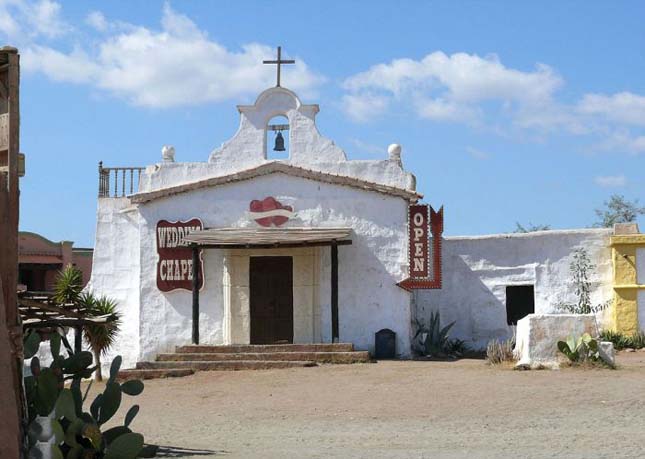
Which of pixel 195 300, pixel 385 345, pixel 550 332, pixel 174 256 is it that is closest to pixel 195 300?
pixel 195 300

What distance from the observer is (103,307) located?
70.0 feet

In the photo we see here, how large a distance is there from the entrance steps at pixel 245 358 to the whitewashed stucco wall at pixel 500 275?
14.3ft

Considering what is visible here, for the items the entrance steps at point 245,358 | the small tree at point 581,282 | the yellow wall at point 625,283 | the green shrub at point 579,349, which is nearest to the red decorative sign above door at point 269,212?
the entrance steps at point 245,358

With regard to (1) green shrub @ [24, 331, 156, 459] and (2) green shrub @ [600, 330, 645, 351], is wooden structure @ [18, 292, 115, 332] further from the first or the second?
(2) green shrub @ [600, 330, 645, 351]

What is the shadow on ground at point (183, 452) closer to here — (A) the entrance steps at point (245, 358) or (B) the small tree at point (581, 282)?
(A) the entrance steps at point (245, 358)

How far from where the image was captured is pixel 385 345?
872 inches

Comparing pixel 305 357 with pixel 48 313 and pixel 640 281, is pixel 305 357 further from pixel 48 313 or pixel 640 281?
pixel 640 281

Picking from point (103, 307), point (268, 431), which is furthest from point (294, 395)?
point (103, 307)

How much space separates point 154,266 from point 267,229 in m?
2.93

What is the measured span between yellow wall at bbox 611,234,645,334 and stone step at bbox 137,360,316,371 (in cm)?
809

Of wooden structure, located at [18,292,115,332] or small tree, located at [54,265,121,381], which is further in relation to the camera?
small tree, located at [54,265,121,381]

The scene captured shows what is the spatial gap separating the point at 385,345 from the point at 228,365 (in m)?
3.80

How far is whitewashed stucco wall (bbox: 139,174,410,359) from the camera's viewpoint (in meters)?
22.6

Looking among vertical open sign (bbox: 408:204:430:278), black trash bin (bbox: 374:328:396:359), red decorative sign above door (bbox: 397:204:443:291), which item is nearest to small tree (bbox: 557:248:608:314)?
red decorative sign above door (bbox: 397:204:443:291)
